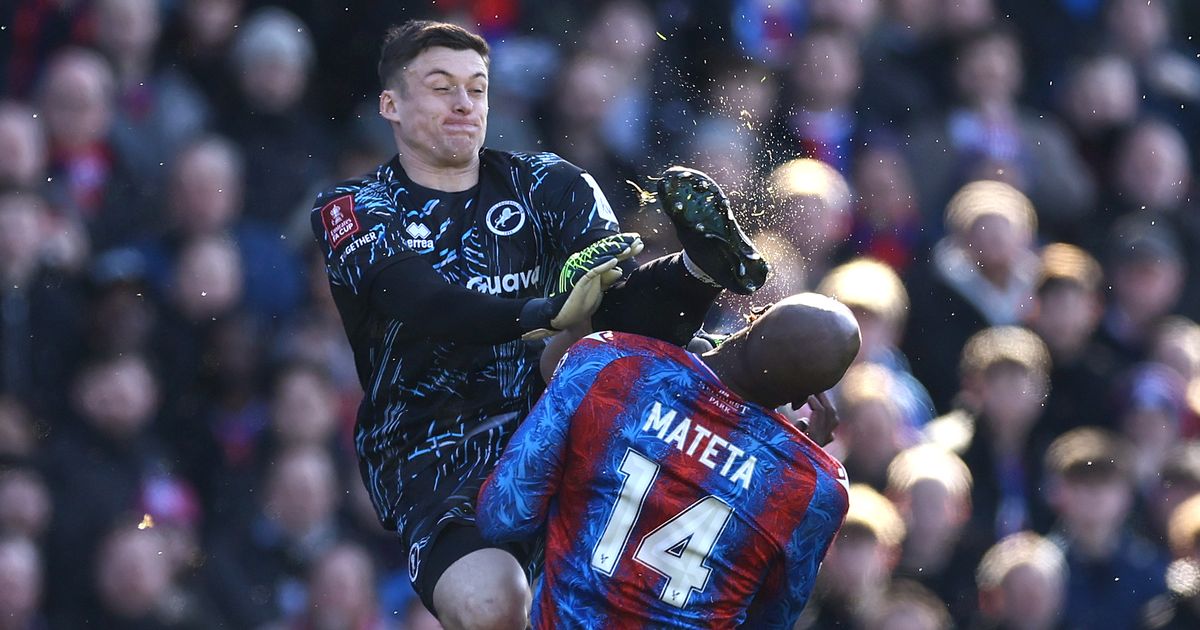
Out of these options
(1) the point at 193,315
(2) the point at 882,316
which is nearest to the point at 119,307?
(1) the point at 193,315

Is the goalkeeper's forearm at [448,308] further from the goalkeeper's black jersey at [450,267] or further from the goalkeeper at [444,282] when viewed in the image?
the goalkeeper's black jersey at [450,267]

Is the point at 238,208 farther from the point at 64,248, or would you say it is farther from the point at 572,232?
the point at 572,232

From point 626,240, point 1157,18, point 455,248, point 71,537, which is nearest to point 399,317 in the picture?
point 455,248

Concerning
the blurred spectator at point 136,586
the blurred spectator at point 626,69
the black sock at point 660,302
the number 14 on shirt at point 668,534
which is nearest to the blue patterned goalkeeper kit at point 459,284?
the black sock at point 660,302

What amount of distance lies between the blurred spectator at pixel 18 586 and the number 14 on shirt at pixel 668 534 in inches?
162

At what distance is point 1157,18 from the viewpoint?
500 inches

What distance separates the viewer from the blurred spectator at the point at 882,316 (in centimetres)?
955

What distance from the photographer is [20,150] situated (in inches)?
351

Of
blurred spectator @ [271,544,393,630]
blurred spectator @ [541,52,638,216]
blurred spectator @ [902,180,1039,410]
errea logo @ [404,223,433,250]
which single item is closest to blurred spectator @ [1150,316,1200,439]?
blurred spectator @ [902,180,1039,410]

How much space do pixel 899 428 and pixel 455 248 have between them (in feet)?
13.0

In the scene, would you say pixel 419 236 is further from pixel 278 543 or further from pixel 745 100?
pixel 745 100

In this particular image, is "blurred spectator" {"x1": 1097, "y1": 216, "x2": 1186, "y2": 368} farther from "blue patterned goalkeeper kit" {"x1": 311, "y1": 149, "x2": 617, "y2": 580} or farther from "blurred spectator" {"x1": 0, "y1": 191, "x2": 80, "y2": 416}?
"blurred spectator" {"x1": 0, "y1": 191, "x2": 80, "y2": 416}

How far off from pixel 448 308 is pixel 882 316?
14.6 ft

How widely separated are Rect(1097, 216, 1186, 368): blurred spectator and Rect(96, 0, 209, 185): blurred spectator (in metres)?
5.00
